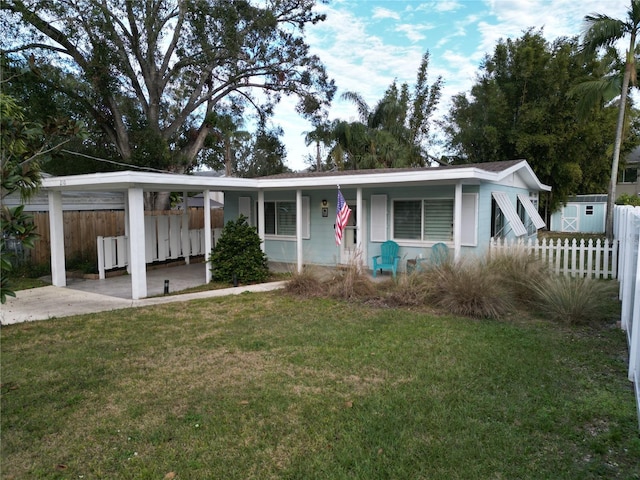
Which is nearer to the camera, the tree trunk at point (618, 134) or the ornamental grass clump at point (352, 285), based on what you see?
the ornamental grass clump at point (352, 285)

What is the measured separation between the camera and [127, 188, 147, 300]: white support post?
882cm

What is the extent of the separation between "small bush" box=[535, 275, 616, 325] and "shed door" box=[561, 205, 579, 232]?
67.5ft

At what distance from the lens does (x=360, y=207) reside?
11.0 meters

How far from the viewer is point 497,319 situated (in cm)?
696

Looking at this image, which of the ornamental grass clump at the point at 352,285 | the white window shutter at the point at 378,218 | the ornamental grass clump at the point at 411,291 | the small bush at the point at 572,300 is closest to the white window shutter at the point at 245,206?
the white window shutter at the point at 378,218

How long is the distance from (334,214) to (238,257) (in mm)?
3485

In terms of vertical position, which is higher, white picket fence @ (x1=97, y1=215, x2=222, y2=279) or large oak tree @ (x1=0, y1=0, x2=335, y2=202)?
large oak tree @ (x1=0, y1=0, x2=335, y2=202)

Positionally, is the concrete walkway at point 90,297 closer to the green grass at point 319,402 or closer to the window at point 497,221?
the green grass at point 319,402

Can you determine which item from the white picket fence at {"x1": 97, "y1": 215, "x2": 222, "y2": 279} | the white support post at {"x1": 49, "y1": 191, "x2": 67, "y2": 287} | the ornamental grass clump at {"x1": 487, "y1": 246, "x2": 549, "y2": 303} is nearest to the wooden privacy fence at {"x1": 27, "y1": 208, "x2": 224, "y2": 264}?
the white picket fence at {"x1": 97, "y1": 215, "x2": 222, "y2": 279}

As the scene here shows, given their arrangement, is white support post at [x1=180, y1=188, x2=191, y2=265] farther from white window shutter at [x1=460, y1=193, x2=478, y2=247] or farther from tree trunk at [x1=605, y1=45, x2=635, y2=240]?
tree trunk at [x1=605, y1=45, x2=635, y2=240]

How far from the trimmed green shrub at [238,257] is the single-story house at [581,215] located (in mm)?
20224

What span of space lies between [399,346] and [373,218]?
681 cm

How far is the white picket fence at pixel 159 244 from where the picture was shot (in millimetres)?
11727

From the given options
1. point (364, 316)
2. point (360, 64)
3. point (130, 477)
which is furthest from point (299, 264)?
point (360, 64)
